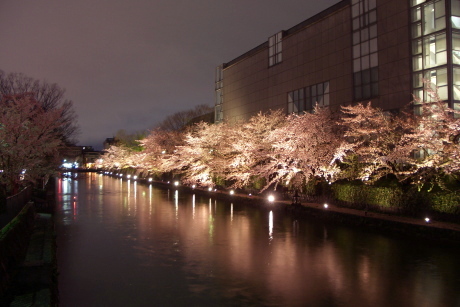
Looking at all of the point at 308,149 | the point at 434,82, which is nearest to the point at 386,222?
the point at 308,149

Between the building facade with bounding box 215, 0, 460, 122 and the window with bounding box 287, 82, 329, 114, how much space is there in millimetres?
98

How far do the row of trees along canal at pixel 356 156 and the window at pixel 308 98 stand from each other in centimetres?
833

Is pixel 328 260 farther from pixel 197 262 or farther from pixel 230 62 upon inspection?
pixel 230 62

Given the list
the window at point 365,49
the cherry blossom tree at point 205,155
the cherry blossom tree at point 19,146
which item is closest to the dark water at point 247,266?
the cherry blossom tree at point 19,146

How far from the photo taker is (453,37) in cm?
2817

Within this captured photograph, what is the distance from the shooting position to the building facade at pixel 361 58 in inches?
1133

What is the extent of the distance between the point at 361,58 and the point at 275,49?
14.5 metres

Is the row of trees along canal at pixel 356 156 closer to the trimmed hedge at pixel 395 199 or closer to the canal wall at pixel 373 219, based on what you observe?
the trimmed hedge at pixel 395 199

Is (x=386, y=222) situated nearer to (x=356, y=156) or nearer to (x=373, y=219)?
(x=373, y=219)

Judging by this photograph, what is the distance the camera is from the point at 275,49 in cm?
4781

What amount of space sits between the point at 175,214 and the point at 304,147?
8.76 m

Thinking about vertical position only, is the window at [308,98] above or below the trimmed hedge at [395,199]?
above

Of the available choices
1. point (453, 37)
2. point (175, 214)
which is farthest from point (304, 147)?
point (453, 37)

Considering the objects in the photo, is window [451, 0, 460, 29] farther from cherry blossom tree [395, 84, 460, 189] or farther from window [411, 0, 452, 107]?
cherry blossom tree [395, 84, 460, 189]
